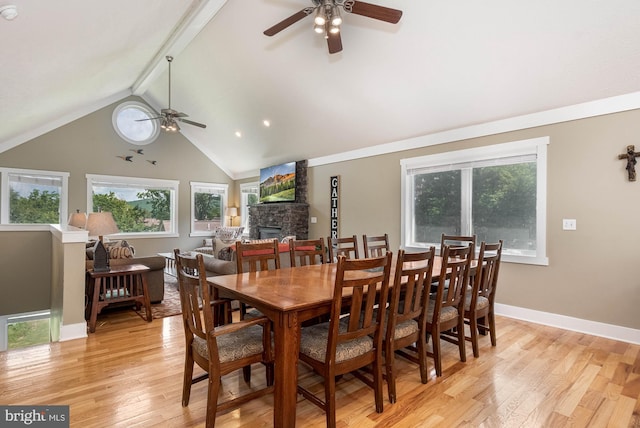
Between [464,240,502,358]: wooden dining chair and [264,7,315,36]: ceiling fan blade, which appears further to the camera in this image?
[464,240,502,358]: wooden dining chair

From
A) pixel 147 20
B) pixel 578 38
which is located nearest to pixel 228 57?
pixel 147 20

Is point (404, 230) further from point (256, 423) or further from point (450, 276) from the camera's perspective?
point (256, 423)

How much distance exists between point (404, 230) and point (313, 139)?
254cm

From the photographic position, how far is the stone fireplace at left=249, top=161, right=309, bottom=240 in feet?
23.0

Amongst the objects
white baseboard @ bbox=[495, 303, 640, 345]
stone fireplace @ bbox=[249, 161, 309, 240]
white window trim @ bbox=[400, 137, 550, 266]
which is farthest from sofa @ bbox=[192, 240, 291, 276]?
white baseboard @ bbox=[495, 303, 640, 345]

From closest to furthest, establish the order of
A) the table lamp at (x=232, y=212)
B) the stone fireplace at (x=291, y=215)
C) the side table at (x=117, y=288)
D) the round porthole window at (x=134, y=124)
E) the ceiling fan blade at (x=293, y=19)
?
the ceiling fan blade at (x=293, y=19) < the side table at (x=117, y=288) < the stone fireplace at (x=291, y=215) < the round porthole window at (x=134, y=124) < the table lamp at (x=232, y=212)

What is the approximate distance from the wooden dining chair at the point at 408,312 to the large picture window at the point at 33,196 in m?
7.58

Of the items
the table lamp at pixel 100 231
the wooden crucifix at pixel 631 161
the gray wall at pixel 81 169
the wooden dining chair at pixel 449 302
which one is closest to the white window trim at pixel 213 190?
the gray wall at pixel 81 169

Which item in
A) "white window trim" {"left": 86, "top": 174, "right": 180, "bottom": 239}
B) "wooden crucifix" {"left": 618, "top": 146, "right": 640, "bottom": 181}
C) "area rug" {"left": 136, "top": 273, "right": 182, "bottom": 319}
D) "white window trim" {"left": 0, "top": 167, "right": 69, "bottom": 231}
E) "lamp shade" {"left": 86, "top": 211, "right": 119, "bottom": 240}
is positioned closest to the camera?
"wooden crucifix" {"left": 618, "top": 146, "right": 640, "bottom": 181}

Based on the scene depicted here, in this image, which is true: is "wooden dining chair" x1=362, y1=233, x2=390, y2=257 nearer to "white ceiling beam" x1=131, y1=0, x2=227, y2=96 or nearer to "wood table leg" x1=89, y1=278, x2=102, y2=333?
"wood table leg" x1=89, y1=278, x2=102, y2=333

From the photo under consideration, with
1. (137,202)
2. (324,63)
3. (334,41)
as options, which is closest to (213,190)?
(137,202)

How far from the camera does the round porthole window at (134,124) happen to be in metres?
7.58

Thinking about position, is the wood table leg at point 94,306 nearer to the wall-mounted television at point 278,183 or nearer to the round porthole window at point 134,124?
the wall-mounted television at point 278,183

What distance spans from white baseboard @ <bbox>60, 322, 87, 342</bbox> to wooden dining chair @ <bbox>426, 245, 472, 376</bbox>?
3368 mm
